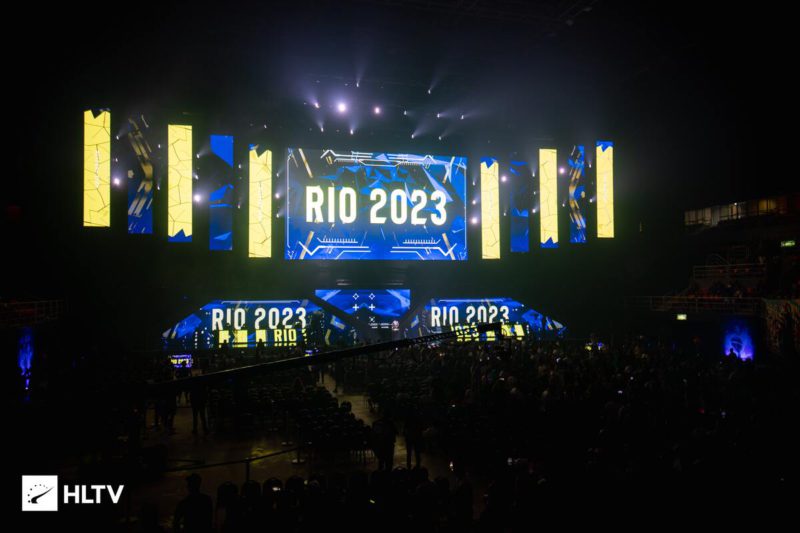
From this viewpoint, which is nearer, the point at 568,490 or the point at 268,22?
the point at 568,490

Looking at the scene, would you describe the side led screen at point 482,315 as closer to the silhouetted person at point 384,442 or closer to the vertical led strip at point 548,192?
the vertical led strip at point 548,192

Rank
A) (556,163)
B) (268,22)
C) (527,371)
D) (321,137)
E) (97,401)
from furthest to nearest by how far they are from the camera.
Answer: (556,163) < (321,137) < (268,22) < (527,371) < (97,401)

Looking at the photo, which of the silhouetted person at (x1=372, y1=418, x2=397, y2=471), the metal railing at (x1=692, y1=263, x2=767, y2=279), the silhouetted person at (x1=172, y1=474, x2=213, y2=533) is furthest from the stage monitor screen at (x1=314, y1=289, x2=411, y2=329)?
the silhouetted person at (x1=172, y1=474, x2=213, y2=533)

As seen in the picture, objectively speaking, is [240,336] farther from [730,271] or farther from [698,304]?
[730,271]

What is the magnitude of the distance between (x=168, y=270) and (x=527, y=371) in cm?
2061

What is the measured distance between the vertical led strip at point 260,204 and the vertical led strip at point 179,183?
3.25 metres

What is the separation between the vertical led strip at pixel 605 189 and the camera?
3484 cm

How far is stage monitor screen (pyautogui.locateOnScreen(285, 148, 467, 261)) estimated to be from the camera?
29984 millimetres

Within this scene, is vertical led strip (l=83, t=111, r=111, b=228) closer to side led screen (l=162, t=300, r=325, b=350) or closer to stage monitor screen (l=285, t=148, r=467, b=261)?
side led screen (l=162, t=300, r=325, b=350)

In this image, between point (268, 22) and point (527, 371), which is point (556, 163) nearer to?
point (268, 22)

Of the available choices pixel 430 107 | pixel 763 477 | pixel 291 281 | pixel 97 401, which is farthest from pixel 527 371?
pixel 430 107

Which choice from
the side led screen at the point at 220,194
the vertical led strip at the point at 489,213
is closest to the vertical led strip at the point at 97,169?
the side led screen at the point at 220,194

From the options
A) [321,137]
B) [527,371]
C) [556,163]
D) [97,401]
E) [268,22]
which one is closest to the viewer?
[97,401]

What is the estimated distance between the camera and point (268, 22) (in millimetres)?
24484
